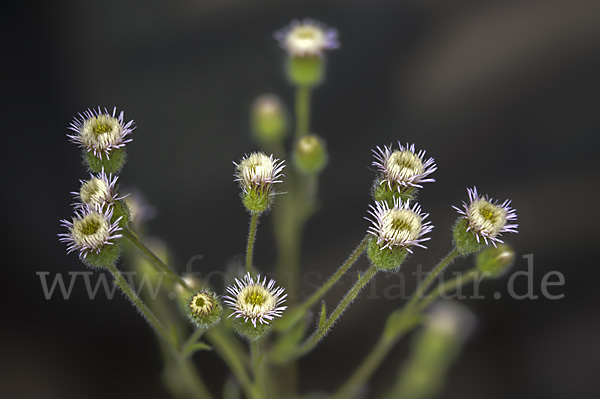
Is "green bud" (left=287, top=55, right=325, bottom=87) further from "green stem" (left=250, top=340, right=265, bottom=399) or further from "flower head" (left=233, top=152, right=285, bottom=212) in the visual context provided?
"green stem" (left=250, top=340, right=265, bottom=399)

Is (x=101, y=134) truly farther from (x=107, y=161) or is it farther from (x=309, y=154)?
(x=309, y=154)

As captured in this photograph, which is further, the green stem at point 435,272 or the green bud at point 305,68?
the green bud at point 305,68

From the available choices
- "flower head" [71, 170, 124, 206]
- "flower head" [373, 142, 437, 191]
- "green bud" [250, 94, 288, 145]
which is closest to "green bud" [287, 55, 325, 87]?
"green bud" [250, 94, 288, 145]

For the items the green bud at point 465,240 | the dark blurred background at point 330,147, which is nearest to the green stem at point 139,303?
the green bud at point 465,240

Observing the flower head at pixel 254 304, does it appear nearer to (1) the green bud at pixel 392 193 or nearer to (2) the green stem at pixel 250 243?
(2) the green stem at pixel 250 243

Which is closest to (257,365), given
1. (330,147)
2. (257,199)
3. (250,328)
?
→ (250,328)

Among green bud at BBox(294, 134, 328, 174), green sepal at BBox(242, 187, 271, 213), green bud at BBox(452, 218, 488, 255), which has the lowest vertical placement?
green bud at BBox(452, 218, 488, 255)
